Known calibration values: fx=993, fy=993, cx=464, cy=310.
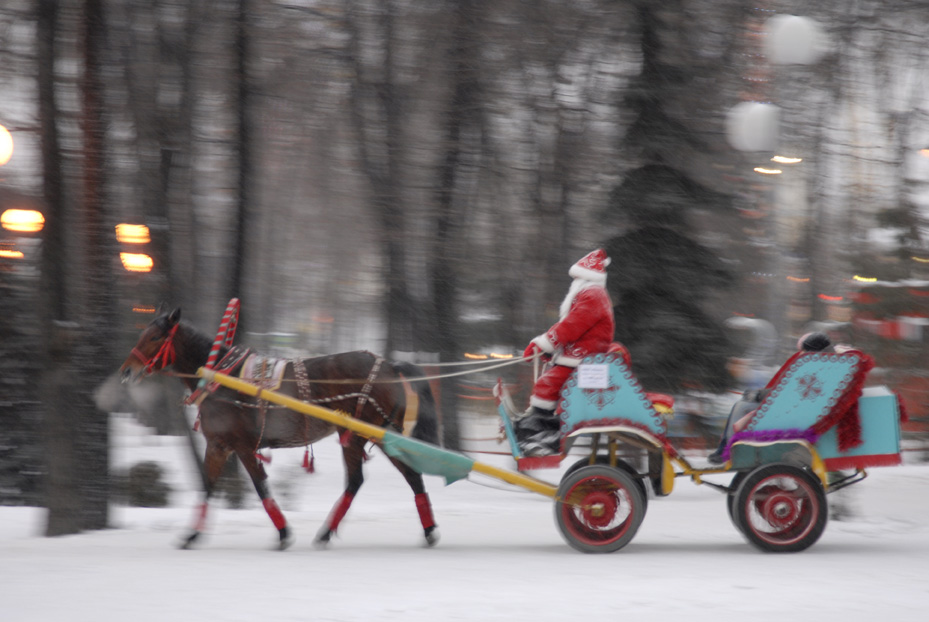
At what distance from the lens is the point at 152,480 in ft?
41.8

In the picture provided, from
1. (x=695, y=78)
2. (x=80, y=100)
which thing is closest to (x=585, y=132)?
(x=695, y=78)

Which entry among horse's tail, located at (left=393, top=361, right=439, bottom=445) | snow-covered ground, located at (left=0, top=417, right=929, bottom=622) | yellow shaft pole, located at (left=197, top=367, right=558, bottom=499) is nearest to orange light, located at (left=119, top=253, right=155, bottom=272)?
snow-covered ground, located at (left=0, top=417, right=929, bottom=622)

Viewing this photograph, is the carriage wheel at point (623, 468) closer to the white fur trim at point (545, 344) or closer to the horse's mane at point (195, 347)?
the white fur trim at point (545, 344)

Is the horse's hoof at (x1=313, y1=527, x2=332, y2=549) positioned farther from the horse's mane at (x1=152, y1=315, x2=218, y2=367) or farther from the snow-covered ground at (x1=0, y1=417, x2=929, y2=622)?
the horse's mane at (x1=152, y1=315, x2=218, y2=367)

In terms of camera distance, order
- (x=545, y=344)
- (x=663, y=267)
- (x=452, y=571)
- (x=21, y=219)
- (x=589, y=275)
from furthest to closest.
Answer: (x=663, y=267)
(x=21, y=219)
(x=589, y=275)
(x=545, y=344)
(x=452, y=571)

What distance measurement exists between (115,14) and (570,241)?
30.0 feet

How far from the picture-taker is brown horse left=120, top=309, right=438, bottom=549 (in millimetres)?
8727

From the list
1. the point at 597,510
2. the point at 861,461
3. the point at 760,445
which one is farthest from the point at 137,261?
the point at 861,461

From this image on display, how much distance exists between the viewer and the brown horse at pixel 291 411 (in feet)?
28.6

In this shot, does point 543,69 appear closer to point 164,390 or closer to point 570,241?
point 570,241

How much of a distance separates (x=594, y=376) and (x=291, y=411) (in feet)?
8.99

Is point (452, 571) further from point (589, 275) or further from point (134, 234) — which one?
point (134, 234)

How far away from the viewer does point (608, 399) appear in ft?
27.0

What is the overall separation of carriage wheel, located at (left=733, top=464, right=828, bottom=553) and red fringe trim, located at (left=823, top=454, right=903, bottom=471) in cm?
20
